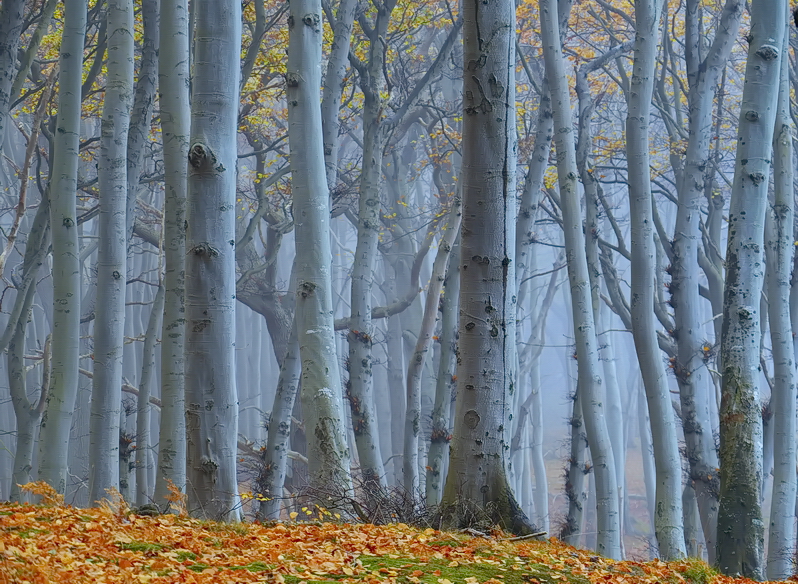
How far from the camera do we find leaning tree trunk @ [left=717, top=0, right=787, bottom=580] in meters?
4.99

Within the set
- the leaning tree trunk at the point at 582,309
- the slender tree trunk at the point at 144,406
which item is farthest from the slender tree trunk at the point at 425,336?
the slender tree trunk at the point at 144,406

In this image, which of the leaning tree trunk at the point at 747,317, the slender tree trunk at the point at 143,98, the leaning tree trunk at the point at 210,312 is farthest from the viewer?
the slender tree trunk at the point at 143,98

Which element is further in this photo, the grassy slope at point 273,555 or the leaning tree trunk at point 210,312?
the leaning tree trunk at point 210,312

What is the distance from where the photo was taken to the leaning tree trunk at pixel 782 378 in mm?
7895

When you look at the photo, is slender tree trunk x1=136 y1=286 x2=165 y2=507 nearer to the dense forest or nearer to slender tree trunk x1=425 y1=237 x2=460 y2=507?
the dense forest

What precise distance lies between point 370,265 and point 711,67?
5.10 m

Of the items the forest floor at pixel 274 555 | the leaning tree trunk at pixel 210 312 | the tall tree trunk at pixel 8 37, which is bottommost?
the forest floor at pixel 274 555

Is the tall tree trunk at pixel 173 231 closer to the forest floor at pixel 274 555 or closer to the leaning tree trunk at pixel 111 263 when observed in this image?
the leaning tree trunk at pixel 111 263

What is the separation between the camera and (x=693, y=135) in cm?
996

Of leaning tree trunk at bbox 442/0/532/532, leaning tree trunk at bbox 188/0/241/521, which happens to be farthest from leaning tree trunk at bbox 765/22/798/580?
leaning tree trunk at bbox 188/0/241/521

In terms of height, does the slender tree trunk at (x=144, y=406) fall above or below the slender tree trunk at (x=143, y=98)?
below

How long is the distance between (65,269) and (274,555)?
479 centimetres

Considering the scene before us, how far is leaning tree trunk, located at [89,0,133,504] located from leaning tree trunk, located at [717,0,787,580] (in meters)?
5.36

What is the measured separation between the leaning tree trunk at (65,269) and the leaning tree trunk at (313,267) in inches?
93.5
